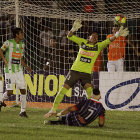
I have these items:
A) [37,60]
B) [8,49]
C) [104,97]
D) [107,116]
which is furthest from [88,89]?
[37,60]

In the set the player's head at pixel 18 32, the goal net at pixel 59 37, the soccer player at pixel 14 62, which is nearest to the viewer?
the player's head at pixel 18 32

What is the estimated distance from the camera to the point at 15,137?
6.40 metres

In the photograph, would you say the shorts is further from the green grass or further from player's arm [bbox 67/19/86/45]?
the green grass

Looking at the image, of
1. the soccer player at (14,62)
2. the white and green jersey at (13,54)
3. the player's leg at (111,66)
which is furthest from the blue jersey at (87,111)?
the player's leg at (111,66)

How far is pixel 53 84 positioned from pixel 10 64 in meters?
3.16

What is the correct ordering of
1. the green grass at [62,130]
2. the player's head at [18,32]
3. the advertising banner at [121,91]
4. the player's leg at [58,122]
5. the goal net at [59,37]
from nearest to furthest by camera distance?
the green grass at [62,130], the player's leg at [58,122], the player's head at [18,32], the advertising banner at [121,91], the goal net at [59,37]

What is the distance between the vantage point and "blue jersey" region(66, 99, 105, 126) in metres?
7.75

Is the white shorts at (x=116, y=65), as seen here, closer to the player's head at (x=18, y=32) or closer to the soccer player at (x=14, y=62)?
the soccer player at (x=14, y=62)

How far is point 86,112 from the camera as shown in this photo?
776cm

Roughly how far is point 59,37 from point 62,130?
817cm

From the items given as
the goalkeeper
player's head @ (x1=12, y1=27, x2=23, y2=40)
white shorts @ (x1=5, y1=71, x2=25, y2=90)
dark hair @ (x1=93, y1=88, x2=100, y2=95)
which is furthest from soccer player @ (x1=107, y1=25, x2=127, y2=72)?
dark hair @ (x1=93, y1=88, x2=100, y2=95)

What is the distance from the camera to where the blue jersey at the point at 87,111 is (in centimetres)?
775

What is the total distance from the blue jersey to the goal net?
433 centimetres

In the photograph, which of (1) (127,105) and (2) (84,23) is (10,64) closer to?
(1) (127,105)
